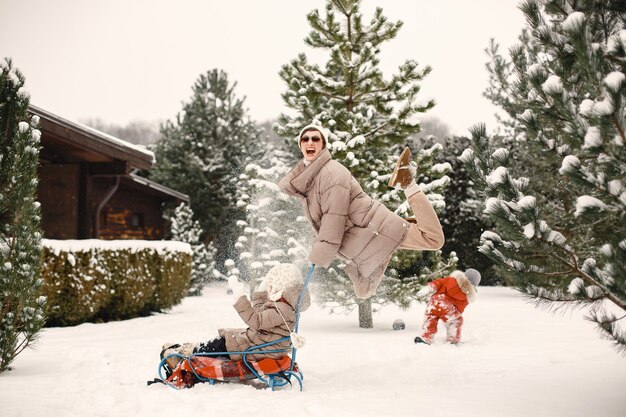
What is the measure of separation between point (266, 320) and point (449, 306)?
3.76 meters

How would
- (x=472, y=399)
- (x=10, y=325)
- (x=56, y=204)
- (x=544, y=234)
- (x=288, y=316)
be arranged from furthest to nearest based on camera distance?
(x=56, y=204) → (x=10, y=325) → (x=288, y=316) → (x=472, y=399) → (x=544, y=234)

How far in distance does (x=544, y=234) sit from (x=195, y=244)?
21.6 meters

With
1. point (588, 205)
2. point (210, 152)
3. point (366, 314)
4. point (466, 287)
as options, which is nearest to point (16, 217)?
point (588, 205)

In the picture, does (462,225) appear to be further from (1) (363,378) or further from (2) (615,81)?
(2) (615,81)

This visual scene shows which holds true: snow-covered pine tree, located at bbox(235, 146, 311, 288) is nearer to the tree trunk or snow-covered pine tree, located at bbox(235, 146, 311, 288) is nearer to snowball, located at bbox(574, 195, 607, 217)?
the tree trunk

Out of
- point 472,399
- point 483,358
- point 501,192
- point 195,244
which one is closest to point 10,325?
point 472,399

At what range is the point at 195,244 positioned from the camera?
2425 cm

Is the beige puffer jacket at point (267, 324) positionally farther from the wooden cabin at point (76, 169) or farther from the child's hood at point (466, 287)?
the wooden cabin at point (76, 169)

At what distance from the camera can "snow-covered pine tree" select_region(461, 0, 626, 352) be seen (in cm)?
324

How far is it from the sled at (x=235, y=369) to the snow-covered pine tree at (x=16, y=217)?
1714 mm

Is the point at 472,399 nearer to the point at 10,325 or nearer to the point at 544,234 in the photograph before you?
the point at 544,234

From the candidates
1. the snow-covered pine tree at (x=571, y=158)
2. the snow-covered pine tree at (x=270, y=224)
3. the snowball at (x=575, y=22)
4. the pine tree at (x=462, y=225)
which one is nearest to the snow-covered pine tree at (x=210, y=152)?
the pine tree at (x=462, y=225)

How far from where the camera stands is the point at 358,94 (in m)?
10.4

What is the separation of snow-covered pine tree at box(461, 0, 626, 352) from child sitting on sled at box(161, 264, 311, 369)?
198 cm
